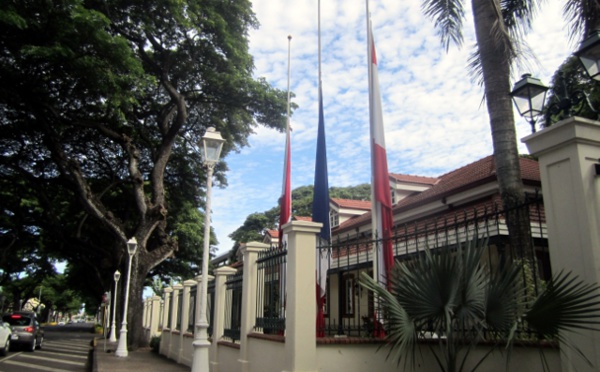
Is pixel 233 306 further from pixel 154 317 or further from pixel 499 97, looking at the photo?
pixel 154 317

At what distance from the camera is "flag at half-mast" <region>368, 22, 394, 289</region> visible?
8.09 metres

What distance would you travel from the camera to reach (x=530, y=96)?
5.64 metres

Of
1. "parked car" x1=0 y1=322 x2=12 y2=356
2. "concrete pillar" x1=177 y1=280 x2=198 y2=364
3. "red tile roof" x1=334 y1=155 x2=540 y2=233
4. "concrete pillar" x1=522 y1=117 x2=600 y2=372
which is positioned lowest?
"parked car" x1=0 y1=322 x2=12 y2=356

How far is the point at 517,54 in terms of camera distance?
8273 mm

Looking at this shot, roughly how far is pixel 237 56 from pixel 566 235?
18.7 m

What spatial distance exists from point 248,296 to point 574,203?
585 cm

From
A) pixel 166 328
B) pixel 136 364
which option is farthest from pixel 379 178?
pixel 166 328

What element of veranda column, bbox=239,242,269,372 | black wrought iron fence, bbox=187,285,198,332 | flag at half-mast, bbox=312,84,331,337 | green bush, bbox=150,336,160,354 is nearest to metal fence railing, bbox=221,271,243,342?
veranda column, bbox=239,242,269,372

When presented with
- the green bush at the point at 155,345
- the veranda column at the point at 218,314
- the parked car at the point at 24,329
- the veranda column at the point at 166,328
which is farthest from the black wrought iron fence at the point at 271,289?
the parked car at the point at 24,329

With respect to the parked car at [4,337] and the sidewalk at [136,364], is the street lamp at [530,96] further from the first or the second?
the parked car at [4,337]

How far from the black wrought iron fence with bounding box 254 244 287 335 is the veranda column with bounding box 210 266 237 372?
6.57ft

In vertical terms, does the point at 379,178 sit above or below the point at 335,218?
below

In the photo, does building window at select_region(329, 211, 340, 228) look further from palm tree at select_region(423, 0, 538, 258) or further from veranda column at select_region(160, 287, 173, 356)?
palm tree at select_region(423, 0, 538, 258)

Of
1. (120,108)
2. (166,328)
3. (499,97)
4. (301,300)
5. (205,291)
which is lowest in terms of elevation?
(166,328)
